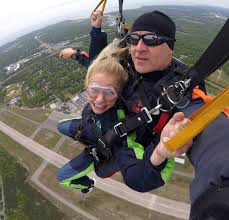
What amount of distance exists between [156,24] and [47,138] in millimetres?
26943

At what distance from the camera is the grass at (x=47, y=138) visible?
1080 inches

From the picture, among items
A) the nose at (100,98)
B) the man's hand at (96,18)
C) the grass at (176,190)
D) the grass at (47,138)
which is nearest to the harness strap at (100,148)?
the nose at (100,98)

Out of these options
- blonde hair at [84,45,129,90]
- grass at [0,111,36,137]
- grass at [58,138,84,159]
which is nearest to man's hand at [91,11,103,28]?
blonde hair at [84,45,129,90]

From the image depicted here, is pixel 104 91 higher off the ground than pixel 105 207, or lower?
higher

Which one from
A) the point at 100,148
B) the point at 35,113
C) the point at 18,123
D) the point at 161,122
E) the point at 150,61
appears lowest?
the point at 35,113

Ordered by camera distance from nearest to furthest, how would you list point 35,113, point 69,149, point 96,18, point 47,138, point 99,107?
point 99,107 < point 96,18 < point 69,149 < point 47,138 < point 35,113

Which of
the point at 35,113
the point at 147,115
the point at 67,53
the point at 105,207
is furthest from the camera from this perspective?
the point at 35,113

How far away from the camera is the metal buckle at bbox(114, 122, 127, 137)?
2.95 meters

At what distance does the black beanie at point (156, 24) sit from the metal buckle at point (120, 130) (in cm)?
91

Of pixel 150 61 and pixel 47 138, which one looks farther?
pixel 47 138

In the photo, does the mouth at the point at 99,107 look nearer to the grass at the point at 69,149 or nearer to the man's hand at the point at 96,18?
the man's hand at the point at 96,18

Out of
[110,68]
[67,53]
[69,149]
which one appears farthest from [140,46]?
[69,149]

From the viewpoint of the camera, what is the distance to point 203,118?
171 cm

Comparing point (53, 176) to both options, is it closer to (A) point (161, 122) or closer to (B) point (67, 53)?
(B) point (67, 53)
